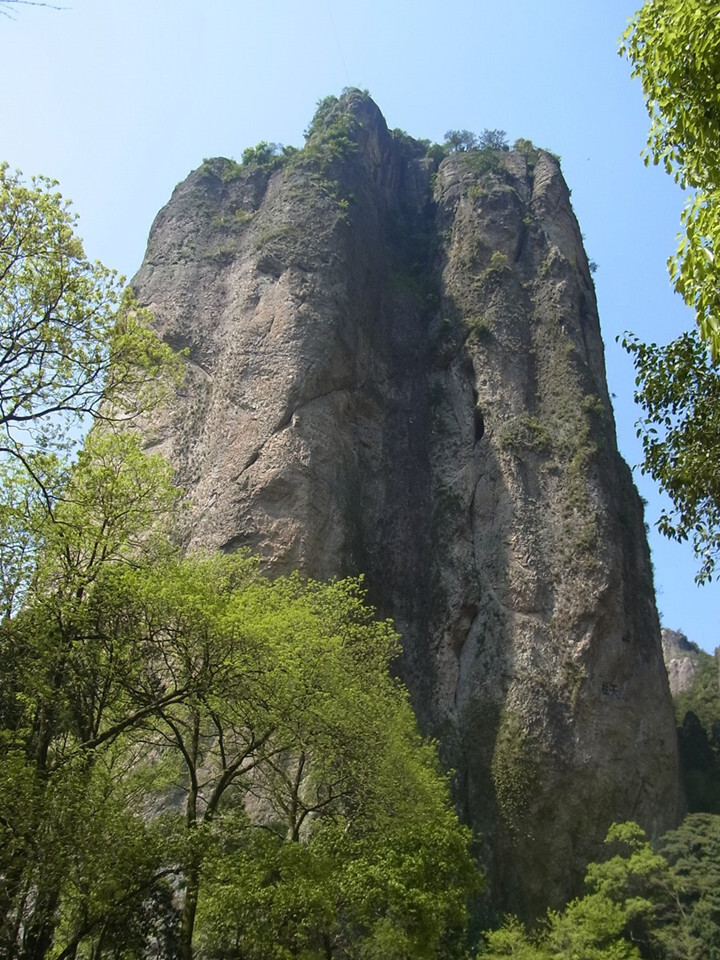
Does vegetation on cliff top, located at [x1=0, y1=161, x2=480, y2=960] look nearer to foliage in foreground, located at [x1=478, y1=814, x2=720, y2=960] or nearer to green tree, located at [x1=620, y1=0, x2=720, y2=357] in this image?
foliage in foreground, located at [x1=478, y1=814, x2=720, y2=960]

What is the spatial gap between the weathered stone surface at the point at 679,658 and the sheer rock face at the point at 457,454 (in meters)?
29.5

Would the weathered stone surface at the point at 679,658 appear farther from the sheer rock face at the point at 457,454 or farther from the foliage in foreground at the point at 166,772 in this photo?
the foliage in foreground at the point at 166,772

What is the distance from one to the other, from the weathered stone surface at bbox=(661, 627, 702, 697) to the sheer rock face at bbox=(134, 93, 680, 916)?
29453 millimetres

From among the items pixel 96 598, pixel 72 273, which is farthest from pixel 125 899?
pixel 72 273

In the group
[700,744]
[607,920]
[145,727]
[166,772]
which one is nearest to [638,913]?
[607,920]

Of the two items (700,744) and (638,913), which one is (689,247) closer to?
(638,913)

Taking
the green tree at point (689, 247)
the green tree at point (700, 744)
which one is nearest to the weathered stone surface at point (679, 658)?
the green tree at point (700, 744)

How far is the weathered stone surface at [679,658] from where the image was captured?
59.6 meters

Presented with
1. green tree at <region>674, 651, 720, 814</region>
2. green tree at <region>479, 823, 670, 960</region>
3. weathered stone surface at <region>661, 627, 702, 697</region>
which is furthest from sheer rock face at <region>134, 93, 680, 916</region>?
weathered stone surface at <region>661, 627, 702, 697</region>

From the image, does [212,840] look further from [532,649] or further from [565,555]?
[565,555]

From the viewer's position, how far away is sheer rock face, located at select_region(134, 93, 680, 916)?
89.8 ft

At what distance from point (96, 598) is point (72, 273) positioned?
5.74 metres

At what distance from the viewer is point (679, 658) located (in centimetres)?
6334

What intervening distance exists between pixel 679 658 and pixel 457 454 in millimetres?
36761
